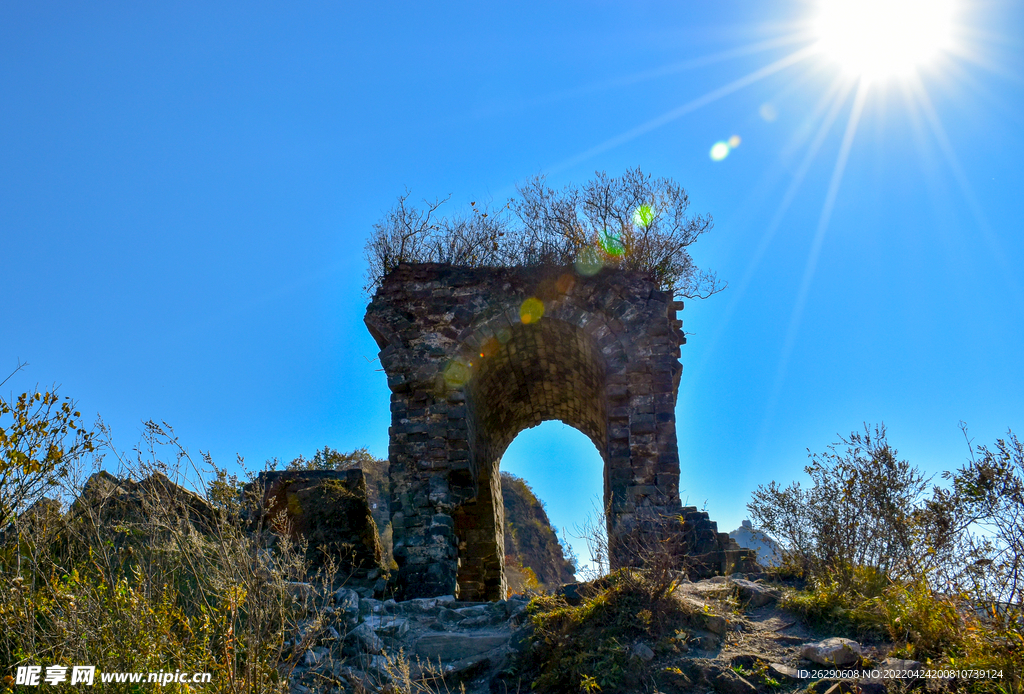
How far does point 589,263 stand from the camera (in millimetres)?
10578

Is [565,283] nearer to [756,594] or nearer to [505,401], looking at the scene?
[505,401]

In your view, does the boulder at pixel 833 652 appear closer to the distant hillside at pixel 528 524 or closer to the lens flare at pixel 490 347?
the lens flare at pixel 490 347

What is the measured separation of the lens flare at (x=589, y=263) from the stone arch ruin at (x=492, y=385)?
0.15m

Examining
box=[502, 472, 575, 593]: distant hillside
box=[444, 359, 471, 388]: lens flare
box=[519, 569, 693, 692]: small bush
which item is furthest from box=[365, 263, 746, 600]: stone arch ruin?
box=[502, 472, 575, 593]: distant hillside

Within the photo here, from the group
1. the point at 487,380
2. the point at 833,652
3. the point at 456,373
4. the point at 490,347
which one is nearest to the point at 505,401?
the point at 487,380

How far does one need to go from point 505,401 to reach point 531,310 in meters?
2.57

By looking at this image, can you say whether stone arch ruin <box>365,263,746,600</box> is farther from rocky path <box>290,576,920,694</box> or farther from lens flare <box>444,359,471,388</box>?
rocky path <box>290,576,920,694</box>

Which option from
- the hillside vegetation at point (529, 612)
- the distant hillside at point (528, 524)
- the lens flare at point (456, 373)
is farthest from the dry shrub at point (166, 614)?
the distant hillside at point (528, 524)

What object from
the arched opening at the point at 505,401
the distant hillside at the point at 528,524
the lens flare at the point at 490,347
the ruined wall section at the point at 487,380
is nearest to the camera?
the ruined wall section at the point at 487,380

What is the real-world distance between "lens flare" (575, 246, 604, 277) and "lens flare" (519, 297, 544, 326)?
34.3 inches

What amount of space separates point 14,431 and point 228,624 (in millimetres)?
3458

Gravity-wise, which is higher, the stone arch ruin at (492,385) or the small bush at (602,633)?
the stone arch ruin at (492,385)

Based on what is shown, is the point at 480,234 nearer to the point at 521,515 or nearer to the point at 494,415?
the point at 494,415

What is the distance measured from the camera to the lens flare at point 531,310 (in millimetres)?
10305
